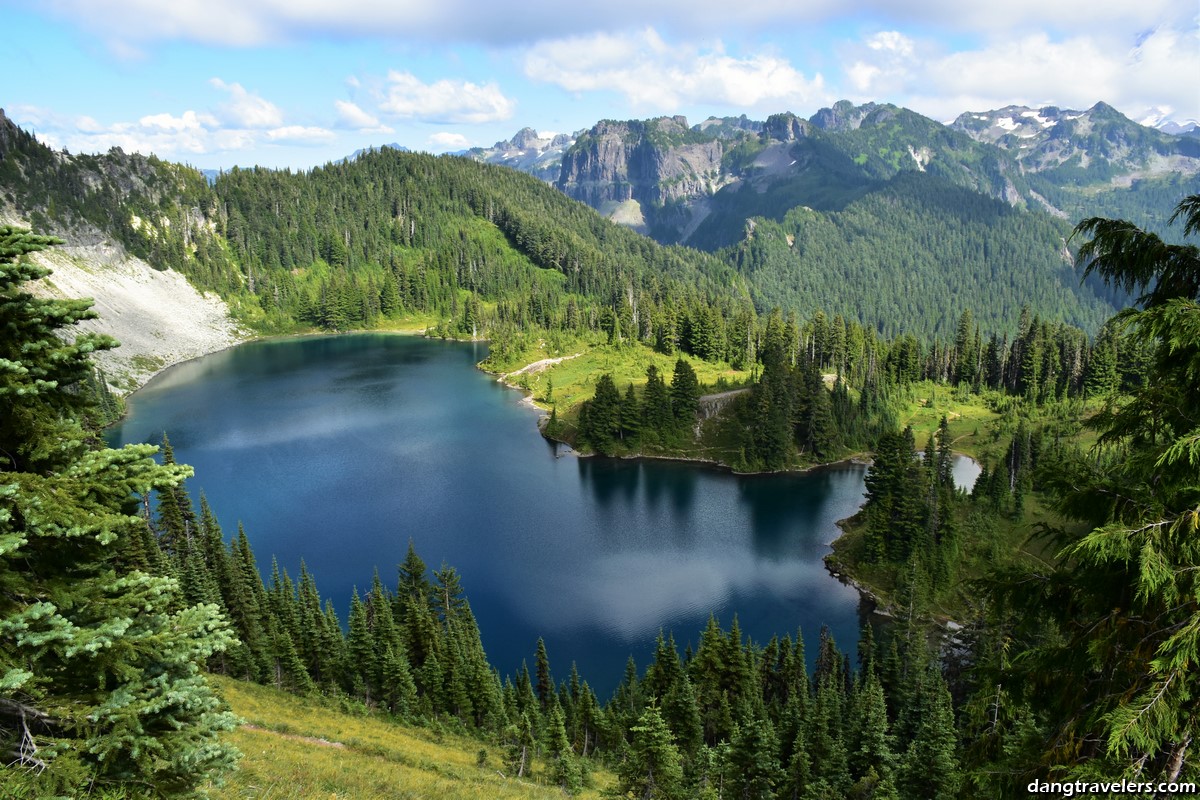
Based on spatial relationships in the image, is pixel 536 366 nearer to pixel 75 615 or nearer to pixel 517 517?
pixel 517 517

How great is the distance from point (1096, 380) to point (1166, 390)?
14103 centimetres

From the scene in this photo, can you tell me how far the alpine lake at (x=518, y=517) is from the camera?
6488 cm

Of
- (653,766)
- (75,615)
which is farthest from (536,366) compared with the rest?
(75,615)

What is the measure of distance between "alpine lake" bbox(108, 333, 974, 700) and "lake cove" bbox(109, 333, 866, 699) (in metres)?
0.26

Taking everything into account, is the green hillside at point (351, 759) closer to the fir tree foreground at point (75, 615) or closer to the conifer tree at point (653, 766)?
the fir tree foreground at point (75, 615)

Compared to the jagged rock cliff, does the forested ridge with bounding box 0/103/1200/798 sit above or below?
below

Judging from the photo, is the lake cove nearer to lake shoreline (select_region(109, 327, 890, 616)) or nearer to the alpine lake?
the alpine lake

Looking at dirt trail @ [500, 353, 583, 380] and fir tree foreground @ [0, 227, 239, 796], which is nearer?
fir tree foreground @ [0, 227, 239, 796]

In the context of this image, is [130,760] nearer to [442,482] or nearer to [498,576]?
[498,576]

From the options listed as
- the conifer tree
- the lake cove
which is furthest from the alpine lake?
the conifer tree

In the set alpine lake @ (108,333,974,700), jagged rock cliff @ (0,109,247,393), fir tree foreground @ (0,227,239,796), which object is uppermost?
jagged rock cliff @ (0,109,247,393)

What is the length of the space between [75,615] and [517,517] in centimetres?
7678

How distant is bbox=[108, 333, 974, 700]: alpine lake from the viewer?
64.9m

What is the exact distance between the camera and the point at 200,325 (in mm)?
196875
